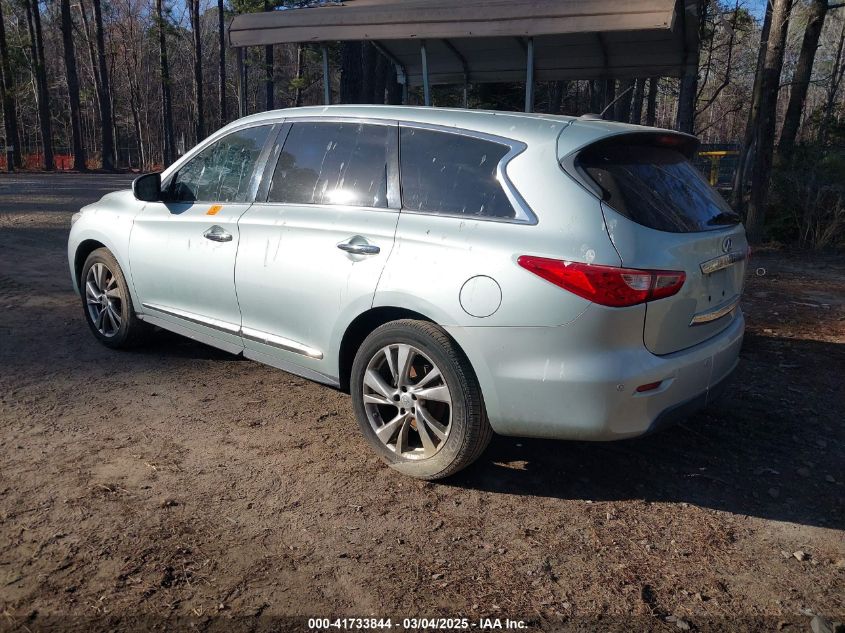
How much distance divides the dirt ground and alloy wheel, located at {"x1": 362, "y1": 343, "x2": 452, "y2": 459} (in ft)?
0.67

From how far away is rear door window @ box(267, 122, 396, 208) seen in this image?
3.92 metres

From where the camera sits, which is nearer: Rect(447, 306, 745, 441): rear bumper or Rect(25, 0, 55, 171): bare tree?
Rect(447, 306, 745, 441): rear bumper

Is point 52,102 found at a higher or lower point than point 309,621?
higher

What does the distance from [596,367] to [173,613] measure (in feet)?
6.33

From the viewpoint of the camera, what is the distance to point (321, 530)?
3.12 meters

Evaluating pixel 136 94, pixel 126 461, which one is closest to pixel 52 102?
pixel 136 94

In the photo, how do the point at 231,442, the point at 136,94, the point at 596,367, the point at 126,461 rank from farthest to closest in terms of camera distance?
the point at 136,94 < the point at 231,442 < the point at 126,461 < the point at 596,367

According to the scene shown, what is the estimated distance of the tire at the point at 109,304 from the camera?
5.31 metres

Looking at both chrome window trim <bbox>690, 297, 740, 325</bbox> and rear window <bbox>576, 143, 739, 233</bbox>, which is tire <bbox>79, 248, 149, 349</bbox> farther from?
chrome window trim <bbox>690, 297, 740, 325</bbox>

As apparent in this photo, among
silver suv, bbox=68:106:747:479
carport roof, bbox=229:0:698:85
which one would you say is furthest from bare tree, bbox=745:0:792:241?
silver suv, bbox=68:106:747:479

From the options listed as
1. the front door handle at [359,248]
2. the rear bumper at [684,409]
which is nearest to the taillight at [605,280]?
the rear bumper at [684,409]

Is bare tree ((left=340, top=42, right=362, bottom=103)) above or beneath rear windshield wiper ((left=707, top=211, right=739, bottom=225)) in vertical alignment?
above

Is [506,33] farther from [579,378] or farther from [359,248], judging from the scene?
[579,378]

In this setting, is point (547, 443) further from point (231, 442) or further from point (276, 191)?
point (276, 191)
